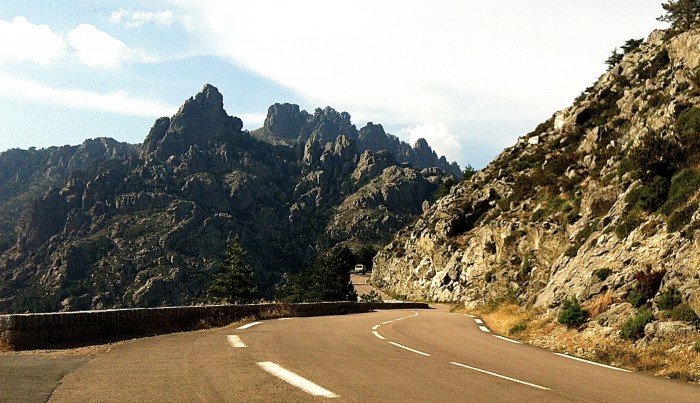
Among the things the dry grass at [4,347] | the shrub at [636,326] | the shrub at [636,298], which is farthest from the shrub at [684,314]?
the dry grass at [4,347]

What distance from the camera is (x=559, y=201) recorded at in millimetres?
41031

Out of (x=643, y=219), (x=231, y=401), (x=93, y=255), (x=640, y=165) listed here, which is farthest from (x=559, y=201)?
(x=93, y=255)

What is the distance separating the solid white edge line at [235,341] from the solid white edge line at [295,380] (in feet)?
9.72

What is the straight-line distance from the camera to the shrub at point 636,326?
46.7 ft

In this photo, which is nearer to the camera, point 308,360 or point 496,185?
point 308,360

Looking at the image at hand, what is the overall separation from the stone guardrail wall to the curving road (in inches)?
51.1

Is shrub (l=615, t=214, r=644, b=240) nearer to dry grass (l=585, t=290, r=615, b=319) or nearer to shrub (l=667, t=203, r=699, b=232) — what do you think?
shrub (l=667, t=203, r=699, b=232)

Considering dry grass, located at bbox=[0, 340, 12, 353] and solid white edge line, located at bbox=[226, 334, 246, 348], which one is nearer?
dry grass, located at bbox=[0, 340, 12, 353]

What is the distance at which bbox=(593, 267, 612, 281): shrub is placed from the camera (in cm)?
1853

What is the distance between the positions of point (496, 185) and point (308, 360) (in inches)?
2281

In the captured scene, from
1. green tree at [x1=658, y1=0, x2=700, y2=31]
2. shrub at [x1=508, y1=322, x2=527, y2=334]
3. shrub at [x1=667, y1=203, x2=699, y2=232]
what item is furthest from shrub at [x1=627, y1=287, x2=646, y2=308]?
green tree at [x1=658, y1=0, x2=700, y2=31]

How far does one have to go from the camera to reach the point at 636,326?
14305 millimetres

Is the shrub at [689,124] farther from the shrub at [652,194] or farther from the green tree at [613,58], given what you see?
the green tree at [613,58]

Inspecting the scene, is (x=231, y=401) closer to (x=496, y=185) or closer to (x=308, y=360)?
(x=308, y=360)
